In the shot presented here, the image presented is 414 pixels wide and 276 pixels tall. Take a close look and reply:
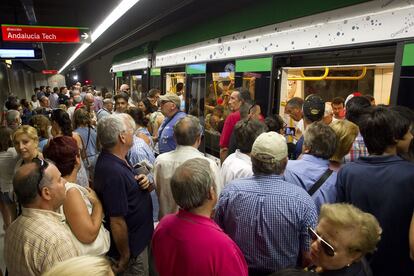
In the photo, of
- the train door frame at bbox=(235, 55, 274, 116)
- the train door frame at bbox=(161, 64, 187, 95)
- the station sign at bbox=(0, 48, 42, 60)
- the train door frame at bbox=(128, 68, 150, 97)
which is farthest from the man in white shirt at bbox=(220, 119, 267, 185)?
the station sign at bbox=(0, 48, 42, 60)

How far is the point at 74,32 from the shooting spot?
8.02 m

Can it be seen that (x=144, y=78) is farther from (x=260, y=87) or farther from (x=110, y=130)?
(x=110, y=130)

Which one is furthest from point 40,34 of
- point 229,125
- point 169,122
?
point 229,125

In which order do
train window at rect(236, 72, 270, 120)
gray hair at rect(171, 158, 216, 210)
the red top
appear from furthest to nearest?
train window at rect(236, 72, 270, 120)
the red top
gray hair at rect(171, 158, 216, 210)

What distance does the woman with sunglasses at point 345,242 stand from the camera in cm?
128

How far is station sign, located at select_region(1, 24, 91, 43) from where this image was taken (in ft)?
24.3

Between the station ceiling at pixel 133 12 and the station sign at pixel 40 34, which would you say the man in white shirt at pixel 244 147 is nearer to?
the station ceiling at pixel 133 12

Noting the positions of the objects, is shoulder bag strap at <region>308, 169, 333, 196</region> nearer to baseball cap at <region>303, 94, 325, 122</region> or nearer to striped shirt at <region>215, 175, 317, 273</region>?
striped shirt at <region>215, 175, 317, 273</region>

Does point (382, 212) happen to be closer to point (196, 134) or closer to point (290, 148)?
point (196, 134)

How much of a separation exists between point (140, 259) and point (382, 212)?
5.47 feet

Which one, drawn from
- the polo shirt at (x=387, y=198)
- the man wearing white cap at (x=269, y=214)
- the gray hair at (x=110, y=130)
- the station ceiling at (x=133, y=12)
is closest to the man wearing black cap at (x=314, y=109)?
the polo shirt at (x=387, y=198)

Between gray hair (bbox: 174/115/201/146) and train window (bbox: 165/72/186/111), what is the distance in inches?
200

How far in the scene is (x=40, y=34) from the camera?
762cm

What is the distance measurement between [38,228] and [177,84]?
6412 mm
